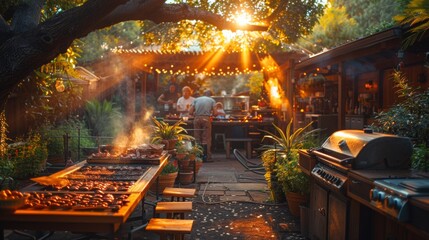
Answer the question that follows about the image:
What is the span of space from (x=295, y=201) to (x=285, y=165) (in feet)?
2.01

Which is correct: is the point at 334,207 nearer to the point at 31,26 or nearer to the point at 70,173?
the point at 70,173

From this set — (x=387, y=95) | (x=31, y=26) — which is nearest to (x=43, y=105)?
(x=31, y=26)

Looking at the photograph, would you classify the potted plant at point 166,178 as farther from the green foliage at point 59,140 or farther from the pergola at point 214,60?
the pergola at point 214,60

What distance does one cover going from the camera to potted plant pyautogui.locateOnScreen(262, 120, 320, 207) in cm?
685

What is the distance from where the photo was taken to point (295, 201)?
692 cm

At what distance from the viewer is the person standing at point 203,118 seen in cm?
1359

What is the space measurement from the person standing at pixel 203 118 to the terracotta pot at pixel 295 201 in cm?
671

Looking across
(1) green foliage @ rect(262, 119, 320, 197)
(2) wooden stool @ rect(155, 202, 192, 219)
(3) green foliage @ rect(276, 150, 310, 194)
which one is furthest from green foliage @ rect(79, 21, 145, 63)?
(2) wooden stool @ rect(155, 202, 192, 219)

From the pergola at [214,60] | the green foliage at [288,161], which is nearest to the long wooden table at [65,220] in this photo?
the green foliage at [288,161]

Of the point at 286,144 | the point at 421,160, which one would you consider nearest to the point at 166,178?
the point at 286,144

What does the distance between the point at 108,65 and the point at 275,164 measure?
1646cm

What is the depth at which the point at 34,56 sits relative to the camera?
505 centimetres

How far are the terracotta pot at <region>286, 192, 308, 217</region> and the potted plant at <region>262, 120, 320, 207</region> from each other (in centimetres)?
8

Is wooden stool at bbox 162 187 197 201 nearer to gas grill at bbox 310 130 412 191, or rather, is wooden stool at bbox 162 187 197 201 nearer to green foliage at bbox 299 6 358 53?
gas grill at bbox 310 130 412 191
